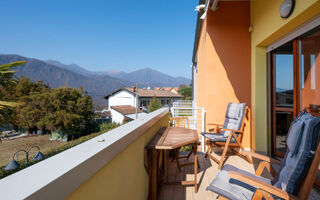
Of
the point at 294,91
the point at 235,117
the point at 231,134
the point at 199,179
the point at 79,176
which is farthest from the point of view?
the point at 235,117

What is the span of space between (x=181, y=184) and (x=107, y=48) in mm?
68825

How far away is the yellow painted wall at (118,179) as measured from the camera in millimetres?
758

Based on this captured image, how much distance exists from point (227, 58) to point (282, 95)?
1408mm

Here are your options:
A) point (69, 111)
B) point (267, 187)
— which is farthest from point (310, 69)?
point (69, 111)

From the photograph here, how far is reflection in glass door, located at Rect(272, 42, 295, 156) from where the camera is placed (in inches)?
115

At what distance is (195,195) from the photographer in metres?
2.21

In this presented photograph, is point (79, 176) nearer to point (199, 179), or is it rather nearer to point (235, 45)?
point (199, 179)

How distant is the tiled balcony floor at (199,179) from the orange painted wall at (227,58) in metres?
0.93

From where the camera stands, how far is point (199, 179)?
8.67 feet

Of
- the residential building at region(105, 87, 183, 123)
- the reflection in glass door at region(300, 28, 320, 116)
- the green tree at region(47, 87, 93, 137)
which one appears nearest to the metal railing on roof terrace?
the reflection in glass door at region(300, 28, 320, 116)

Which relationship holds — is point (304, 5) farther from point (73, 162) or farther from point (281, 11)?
point (73, 162)

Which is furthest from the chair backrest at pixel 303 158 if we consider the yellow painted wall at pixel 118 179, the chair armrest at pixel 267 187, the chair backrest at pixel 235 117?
the chair backrest at pixel 235 117

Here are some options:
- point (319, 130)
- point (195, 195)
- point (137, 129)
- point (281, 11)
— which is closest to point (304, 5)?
point (281, 11)

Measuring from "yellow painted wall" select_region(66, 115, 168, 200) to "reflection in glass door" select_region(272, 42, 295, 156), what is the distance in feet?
8.54
